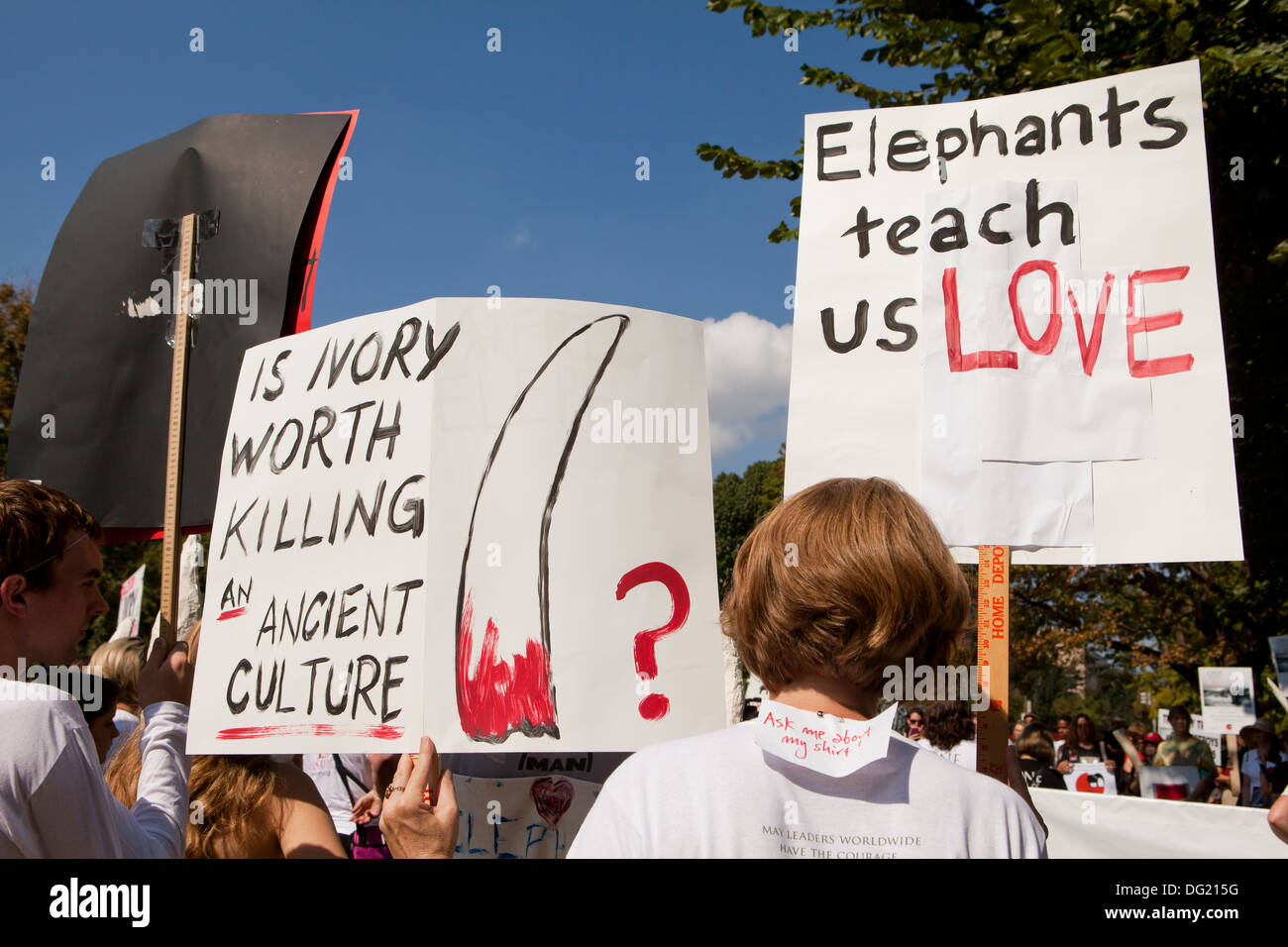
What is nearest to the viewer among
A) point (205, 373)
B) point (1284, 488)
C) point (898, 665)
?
point (898, 665)

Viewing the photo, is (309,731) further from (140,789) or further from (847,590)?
(847,590)

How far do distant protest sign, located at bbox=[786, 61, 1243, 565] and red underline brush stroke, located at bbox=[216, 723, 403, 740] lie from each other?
4.22 ft

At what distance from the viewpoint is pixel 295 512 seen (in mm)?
2914

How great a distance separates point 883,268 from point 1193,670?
19.8 m

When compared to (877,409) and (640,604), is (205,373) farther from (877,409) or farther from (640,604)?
(877,409)

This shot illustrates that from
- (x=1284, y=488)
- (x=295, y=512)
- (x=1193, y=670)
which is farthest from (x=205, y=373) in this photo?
(x=1193, y=670)

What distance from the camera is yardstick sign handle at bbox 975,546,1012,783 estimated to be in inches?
101

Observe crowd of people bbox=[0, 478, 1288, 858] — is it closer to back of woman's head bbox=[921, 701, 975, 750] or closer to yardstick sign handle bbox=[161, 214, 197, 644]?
yardstick sign handle bbox=[161, 214, 197, 644]

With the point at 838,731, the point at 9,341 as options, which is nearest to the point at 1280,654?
the point at 838,731

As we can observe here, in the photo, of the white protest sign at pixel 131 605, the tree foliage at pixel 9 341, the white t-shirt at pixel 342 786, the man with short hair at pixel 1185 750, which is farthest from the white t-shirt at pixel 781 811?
the tree foliage at pixel 9 341

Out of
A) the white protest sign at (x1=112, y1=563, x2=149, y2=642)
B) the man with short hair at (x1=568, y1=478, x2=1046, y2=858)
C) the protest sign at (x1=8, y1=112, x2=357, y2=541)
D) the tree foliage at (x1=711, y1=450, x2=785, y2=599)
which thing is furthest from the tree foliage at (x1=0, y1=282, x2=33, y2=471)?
the tree foliage at (x1=711, y1=450, x2=785, y2=599)

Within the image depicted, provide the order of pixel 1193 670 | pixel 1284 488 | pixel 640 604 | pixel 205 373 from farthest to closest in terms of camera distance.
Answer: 1. pixel 1193 670
2. pixel 1284 488
3. pixel 205 373
4. pixel 640 604

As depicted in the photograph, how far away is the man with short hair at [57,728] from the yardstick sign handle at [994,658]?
6.33ft

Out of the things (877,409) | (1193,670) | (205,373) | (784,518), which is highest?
(205,373)
